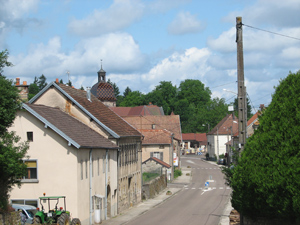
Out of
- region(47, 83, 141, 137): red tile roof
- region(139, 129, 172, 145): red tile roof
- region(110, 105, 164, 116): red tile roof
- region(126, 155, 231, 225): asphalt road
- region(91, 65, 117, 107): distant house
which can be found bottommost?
region(126, 155, 231, 225): asphalt road

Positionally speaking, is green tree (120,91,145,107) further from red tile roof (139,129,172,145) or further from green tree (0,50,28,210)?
green tree (0,50,28,210)

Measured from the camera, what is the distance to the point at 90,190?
96.4 ft

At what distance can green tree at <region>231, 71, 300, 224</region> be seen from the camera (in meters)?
16.3

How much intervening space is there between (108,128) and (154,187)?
16.4m

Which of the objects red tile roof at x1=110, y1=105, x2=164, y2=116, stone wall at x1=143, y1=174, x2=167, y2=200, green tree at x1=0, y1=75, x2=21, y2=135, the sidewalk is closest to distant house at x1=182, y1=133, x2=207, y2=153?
red tile roof at x1=110, y1=105, x2=164, y2=116

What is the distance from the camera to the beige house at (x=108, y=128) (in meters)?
34.5

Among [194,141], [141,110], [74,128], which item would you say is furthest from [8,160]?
[194,141]

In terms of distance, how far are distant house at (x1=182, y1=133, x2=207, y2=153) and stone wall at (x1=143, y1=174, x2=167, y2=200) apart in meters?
87.5

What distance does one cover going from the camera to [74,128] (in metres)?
30.1

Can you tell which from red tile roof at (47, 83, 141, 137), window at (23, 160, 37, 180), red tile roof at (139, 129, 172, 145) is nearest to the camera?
window at (23, 160, 37, 180)

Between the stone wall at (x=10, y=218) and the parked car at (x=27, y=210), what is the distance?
115 inches

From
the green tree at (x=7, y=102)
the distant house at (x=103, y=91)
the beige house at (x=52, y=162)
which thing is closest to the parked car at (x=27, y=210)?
the beige house at (x=52, y=162)

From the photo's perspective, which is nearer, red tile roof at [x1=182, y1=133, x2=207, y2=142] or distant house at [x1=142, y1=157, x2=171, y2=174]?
distant house at [x1=142, y1=157, x2=171, y2=174]

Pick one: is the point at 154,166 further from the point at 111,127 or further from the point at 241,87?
the point at 241,87
